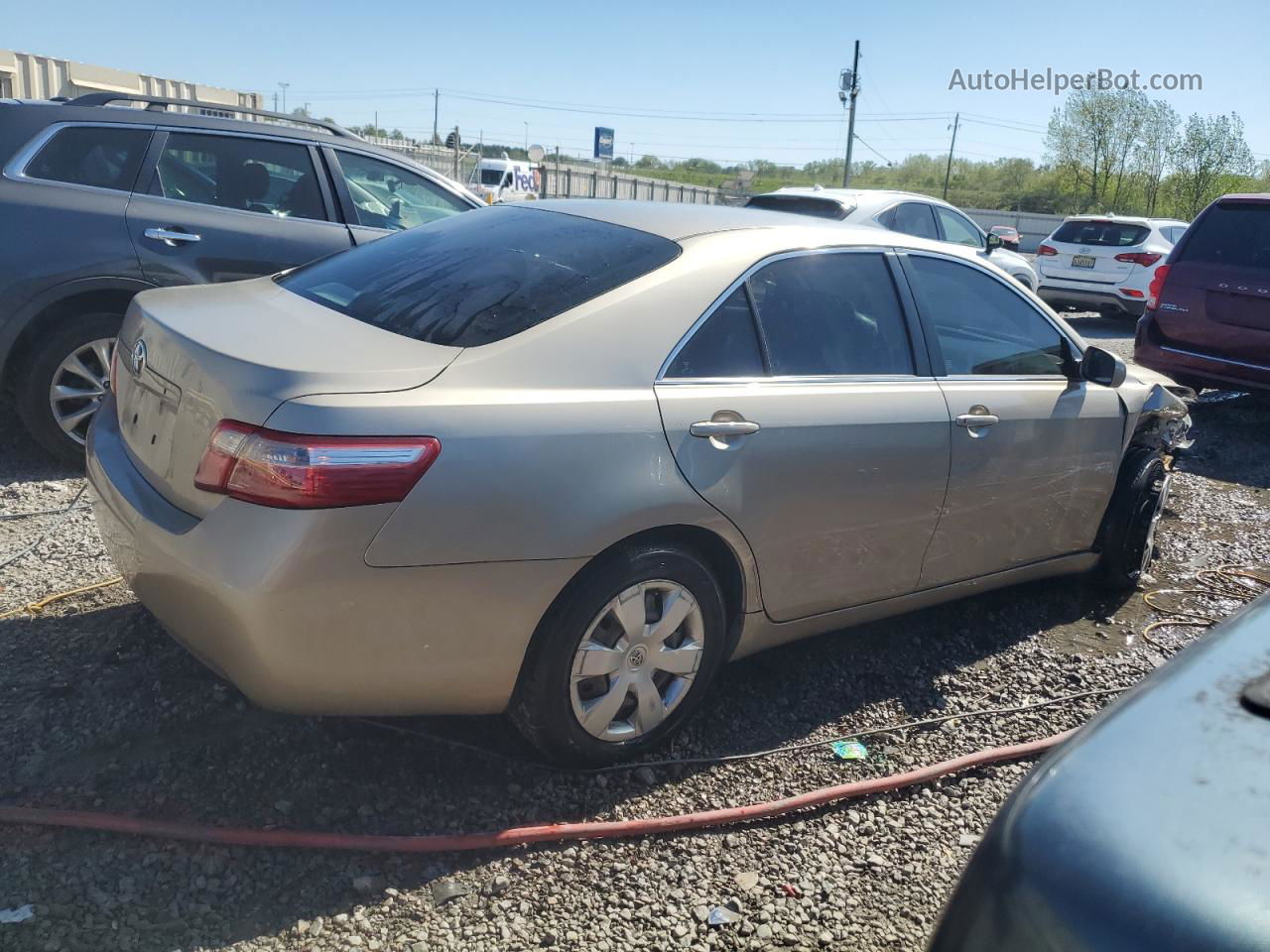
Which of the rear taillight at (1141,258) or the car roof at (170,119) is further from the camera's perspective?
the rear taillight at (1141,258)

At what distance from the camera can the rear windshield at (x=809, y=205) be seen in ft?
33.0

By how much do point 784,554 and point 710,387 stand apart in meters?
0.59

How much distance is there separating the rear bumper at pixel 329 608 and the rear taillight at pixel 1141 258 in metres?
14.2

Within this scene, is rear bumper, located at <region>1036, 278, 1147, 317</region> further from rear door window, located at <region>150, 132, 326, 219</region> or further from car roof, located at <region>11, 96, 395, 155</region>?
rear door window, located at <region>150, 132, 326, 219</region>

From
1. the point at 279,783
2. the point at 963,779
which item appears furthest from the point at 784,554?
the point at 279,783

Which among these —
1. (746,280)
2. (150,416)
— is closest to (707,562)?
(746,280)

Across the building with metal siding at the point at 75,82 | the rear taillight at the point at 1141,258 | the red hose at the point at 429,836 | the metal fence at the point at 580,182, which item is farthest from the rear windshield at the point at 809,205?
the metal fence at the point at 580,182

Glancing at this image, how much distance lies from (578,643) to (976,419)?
1.76 meters

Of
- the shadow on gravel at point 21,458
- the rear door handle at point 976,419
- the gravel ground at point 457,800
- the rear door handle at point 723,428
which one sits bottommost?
the gravel ground at point 457,800

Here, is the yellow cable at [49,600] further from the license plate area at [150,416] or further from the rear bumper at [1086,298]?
the rear bumper at [1086,298]

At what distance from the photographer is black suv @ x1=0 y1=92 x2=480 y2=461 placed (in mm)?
4922

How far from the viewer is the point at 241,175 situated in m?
5.67

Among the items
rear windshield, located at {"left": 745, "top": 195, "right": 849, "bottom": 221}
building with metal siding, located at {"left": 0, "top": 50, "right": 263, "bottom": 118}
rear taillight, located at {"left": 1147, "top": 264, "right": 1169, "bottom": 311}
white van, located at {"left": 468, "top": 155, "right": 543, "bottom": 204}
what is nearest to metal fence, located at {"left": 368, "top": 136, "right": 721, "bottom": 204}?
white van, located at {"left": 468, "top": 155, "right": 543, "bottom": 204}

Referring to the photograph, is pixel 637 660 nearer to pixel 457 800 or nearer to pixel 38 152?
pixel 457 800
